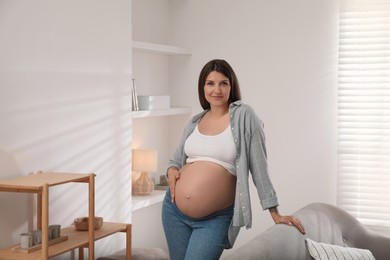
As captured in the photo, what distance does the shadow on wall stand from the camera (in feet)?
10.5

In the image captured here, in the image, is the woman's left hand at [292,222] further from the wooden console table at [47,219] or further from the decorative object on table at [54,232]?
the decorative object on table at [54,232]

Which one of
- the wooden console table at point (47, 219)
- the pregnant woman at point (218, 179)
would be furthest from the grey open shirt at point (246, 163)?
the wooden console table at point (47, 219)

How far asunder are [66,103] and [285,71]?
6.77 feet

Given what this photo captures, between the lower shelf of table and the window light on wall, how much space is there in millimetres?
2027

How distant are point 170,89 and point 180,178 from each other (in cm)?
233

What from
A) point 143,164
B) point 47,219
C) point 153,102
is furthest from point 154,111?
point 47,219

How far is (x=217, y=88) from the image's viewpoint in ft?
10.4

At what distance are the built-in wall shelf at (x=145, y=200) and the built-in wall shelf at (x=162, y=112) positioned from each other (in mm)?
557

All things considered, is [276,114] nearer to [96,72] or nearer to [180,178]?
[96,72]

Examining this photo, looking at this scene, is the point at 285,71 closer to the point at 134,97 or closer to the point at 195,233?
the point at 134,97

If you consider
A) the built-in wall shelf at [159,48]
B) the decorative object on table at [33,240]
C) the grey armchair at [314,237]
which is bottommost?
the grey armchair at [314,237]

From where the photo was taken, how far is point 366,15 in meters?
4.88

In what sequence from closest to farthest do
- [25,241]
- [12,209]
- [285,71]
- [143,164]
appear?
[25,241] → [12,209] → [143,164] → [285,71]

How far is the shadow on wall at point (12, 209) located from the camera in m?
3.19
